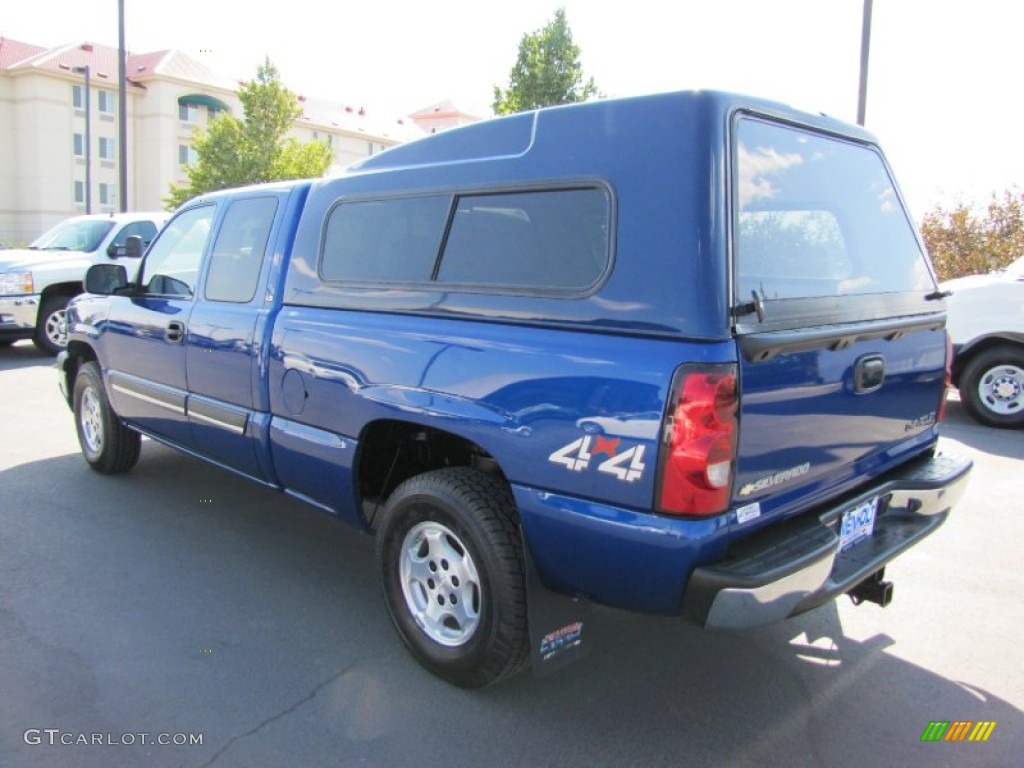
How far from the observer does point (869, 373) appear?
2.81m

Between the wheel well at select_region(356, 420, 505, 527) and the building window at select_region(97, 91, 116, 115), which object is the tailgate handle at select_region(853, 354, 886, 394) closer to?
the wheel well at select_region(356, 420, 505, 527)

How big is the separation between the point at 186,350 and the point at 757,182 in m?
3.14

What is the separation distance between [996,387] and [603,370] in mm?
6600

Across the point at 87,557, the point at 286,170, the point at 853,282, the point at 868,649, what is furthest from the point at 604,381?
the point at 286,170

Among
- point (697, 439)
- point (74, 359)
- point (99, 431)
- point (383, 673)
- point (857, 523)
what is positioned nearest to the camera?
point (697, 439)

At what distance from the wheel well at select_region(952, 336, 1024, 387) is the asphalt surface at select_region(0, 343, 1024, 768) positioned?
11.6 feet

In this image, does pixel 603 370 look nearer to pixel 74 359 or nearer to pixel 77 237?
pixel 74 359

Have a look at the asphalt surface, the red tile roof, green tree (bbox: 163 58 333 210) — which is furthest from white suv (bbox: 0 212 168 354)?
the red tile roof

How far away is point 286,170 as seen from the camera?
33.0 meters

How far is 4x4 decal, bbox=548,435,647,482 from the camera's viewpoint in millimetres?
2326

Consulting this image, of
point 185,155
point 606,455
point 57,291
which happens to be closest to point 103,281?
point 606,455

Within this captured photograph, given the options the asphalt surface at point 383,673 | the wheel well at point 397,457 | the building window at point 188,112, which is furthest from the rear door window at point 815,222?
the building window at point 188,112

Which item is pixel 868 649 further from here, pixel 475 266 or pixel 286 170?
pixel 286 170

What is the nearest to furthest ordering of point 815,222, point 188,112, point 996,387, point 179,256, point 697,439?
point 697,439 → point 815,222 → point 179,256 → point 996,387 → point 188,112
